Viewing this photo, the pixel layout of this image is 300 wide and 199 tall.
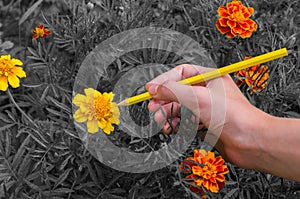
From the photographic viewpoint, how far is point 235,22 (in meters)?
1.29

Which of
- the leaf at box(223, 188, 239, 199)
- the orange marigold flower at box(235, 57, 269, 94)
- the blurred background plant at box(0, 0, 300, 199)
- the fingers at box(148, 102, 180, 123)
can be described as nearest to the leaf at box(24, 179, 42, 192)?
the blurred background plant at box(0, 0, 300, 199)

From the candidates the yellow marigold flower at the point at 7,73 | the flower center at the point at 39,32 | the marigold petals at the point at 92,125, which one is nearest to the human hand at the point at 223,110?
the marigold petals at the point at 92,125

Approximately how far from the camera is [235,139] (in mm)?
978

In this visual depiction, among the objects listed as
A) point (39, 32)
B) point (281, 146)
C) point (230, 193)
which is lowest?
point (230, 193)

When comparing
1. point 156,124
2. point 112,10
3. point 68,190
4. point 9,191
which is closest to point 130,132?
point 156,124

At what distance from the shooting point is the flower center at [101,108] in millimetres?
1015

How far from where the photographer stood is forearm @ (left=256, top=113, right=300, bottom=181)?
35.3 inches

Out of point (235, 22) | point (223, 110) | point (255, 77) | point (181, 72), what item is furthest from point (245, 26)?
point (223, 110)

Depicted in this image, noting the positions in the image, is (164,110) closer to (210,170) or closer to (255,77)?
(210,170)

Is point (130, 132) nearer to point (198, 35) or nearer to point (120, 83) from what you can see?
point (120, 83)

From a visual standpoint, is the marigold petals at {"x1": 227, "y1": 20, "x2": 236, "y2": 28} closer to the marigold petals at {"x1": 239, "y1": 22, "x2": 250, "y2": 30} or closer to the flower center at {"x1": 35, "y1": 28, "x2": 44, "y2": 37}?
the marigold petals at {"x1": 239, "y1": 22, "x2": 250, "y2": 30}

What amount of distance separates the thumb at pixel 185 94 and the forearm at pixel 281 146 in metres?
0.12

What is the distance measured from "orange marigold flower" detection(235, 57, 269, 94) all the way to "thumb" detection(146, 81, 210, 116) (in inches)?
12.4

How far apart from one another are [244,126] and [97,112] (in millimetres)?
289
